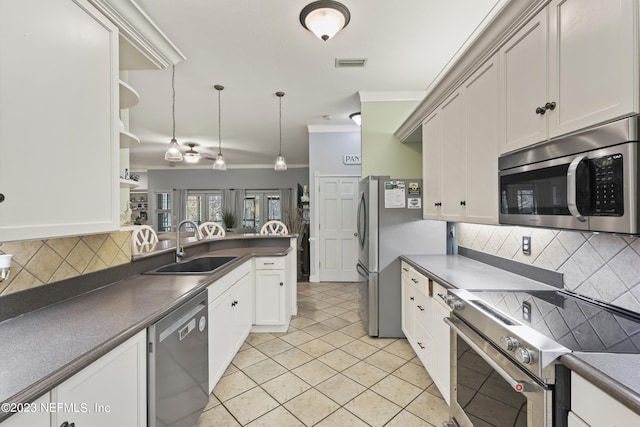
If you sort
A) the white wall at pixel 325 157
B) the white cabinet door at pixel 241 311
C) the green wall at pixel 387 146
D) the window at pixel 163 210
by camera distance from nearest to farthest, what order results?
the white cabinet door at pixel 241 311, the green wall at pixel 387 146, the white wall at pixel 325 157, the window at pixel 163 210

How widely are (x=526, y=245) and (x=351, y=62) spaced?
2224 millimetres

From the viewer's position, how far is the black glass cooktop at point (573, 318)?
1.00 m

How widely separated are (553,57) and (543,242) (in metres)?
1.09

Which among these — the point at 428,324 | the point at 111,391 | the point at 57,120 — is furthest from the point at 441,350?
the point at 57,120

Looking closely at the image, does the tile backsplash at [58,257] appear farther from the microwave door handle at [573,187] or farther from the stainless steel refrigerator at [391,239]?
the microwave door handle at [573,187]

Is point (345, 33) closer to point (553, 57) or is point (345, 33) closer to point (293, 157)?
point (553, 57)

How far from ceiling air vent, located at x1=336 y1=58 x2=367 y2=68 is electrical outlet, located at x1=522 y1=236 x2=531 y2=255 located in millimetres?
2111

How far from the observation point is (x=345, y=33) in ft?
7.55

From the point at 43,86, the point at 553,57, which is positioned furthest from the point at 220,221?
the point at 553,57

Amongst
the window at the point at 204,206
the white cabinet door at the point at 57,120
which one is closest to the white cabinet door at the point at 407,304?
the white cabinet door at the point at 57,120

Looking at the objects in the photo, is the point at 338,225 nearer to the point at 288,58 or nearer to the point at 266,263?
the point at 266,263

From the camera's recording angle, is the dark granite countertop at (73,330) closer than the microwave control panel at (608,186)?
Yes

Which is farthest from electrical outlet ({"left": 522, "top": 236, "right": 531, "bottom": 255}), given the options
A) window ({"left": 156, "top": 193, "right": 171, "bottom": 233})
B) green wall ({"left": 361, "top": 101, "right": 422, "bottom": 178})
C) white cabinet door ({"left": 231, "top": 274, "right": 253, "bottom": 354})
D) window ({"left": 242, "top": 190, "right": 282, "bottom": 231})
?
window ({"left": 156, "top": 193, "right": 171, "bottom": 233})

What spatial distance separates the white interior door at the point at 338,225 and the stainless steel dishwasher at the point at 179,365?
11.2 ft
